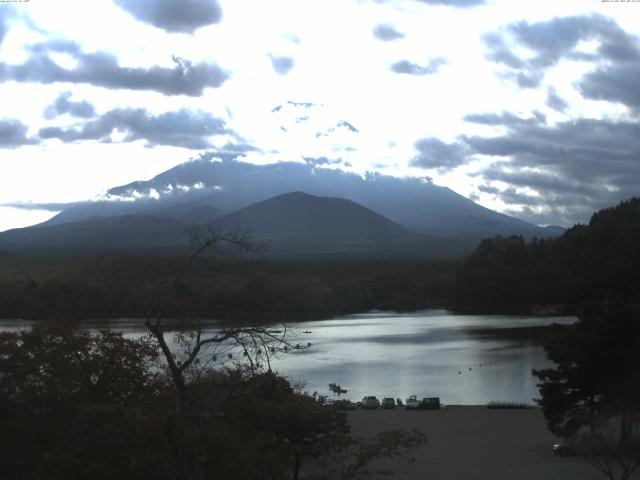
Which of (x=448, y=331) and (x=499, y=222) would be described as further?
(x=499, y=222)

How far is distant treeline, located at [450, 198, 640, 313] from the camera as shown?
179 feet

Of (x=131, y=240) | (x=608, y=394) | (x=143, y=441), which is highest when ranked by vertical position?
(x=131, y=240)

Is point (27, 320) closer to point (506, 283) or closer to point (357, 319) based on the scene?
point (357, 319)

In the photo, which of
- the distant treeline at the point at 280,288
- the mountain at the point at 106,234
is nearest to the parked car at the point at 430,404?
the distant treeline at the point at 280,288

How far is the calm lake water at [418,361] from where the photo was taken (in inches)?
933

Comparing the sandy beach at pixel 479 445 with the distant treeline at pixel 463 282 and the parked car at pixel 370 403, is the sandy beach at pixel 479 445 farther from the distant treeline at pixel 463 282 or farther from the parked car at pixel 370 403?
the distant treeline at pixel 463 282

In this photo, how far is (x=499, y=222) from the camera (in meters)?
188

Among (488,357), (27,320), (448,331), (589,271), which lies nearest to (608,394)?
(488,357)

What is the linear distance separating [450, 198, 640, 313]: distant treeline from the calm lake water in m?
10.9

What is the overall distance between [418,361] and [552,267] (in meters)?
30.0

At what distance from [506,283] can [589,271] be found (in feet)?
19.1

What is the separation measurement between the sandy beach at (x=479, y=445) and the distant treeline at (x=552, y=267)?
36404mm

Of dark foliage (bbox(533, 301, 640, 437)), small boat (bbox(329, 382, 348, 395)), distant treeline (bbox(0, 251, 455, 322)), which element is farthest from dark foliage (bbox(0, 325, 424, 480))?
small boat (bbox(329, 382, 348, 395))

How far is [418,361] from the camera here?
98.6 ft
